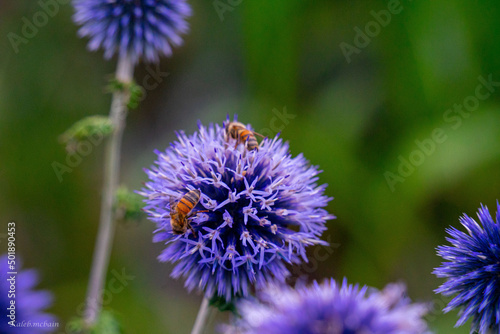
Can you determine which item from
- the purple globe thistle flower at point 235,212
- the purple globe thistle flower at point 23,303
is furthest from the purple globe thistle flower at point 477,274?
the purple globe thistle flower at point 23,303

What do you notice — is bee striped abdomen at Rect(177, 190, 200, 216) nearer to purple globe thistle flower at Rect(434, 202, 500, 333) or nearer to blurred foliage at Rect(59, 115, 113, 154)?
blurred foliage at Rect(59, 115, 113, 154)

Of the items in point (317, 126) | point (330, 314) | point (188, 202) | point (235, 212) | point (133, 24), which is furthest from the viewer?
point (317, 126)

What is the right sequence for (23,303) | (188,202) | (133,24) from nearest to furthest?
(23,303) → (188,202) → (133,24)

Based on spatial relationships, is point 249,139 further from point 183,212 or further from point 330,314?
point 330,314

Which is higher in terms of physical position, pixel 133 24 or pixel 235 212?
pixel 133 24

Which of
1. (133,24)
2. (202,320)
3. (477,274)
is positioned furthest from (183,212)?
(133,24)

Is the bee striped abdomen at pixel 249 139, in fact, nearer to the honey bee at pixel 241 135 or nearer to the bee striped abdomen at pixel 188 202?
the honey bee at pixel 241 135
